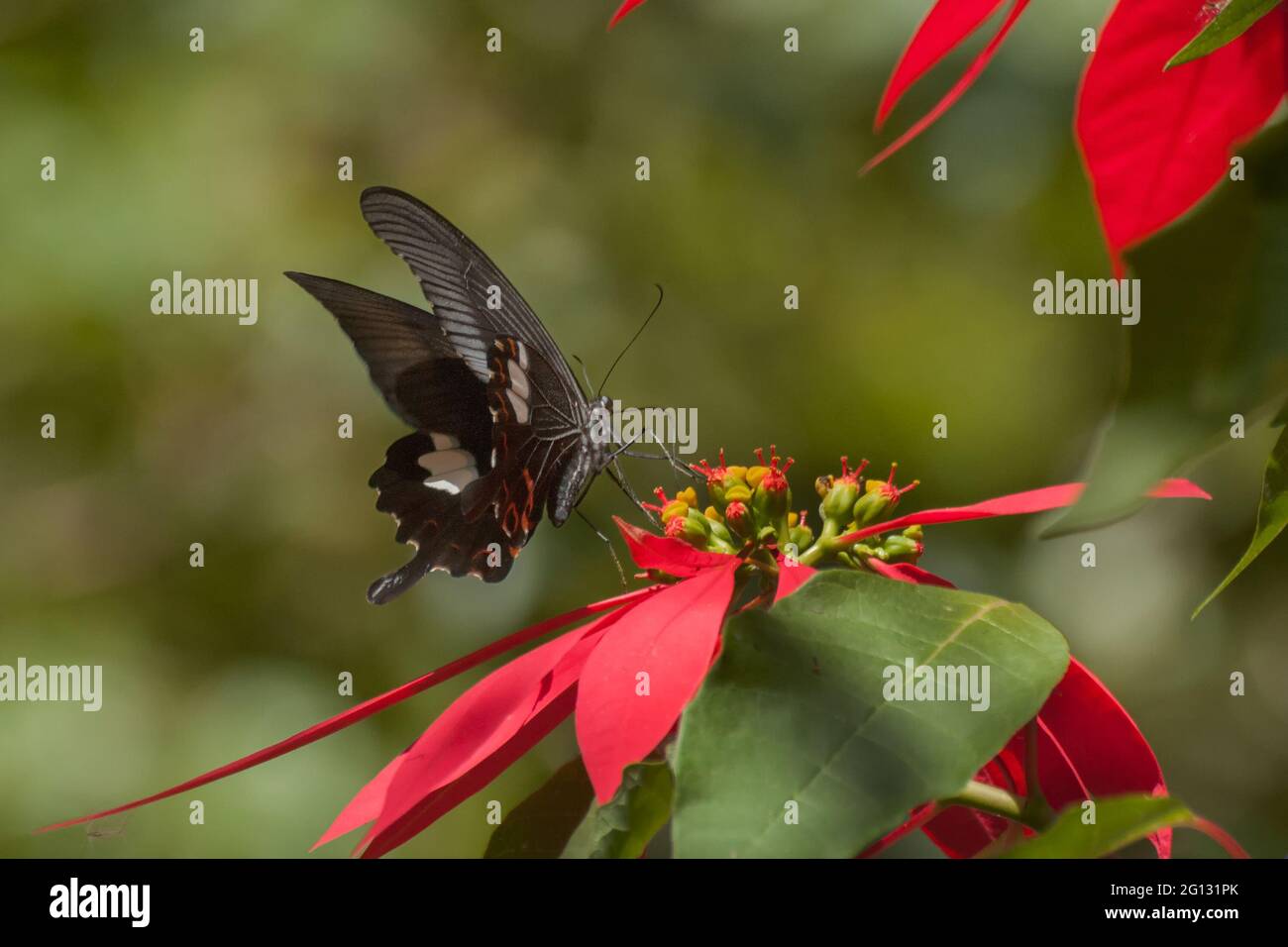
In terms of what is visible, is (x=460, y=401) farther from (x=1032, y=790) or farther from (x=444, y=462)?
(x=1032, y=790)

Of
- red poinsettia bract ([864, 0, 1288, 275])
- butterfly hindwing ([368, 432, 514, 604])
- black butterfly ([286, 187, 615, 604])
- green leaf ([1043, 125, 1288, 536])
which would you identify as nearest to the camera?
green leaf ([1043, 125, 1288, 536])

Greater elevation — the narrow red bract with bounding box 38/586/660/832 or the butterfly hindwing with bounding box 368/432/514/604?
the butterfly hindwing with bounding box 368/432/514/604

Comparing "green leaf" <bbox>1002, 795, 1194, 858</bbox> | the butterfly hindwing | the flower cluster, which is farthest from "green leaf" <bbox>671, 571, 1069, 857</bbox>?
the butterfly hindwing

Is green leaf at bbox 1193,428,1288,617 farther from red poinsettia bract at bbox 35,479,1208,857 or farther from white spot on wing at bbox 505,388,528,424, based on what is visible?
white spot on wing at bbox 505,388,528,424

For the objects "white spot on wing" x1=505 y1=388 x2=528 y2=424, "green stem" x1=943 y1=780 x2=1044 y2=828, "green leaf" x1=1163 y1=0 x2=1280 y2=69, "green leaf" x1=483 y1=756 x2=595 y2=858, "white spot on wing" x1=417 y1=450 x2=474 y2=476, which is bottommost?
"green leaf" x1=483 y1=756 x2=595 y2=858

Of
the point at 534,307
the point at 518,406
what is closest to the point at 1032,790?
the point at 518,406

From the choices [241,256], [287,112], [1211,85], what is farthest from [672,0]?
[1211,85]

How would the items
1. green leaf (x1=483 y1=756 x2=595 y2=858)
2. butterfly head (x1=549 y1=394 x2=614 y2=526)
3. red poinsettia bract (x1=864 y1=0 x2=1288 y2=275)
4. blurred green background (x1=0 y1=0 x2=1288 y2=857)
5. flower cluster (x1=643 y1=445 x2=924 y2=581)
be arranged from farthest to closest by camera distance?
blurred green background (x1=0 y1=0 x2=1288 y2=857), butterfly head (x1=549 y1=394 x2=614 y2=526), flower cluster (x1=643 y1=445 x2=924 y2=581), green leaf (x1=483 y1=756 x2=595 y2=858), red poinsettia bract (x1=864 y1=0 x2=1288 y2=275)
